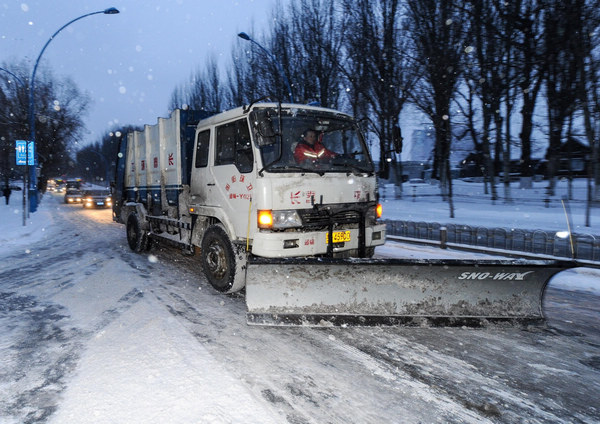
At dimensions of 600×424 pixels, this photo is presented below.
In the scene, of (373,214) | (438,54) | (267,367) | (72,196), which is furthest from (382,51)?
(72,196)

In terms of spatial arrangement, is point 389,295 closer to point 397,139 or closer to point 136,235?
point 397,139

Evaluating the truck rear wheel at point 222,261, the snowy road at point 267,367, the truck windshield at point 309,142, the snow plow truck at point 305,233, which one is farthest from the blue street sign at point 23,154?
the truck windshield at point 309,142

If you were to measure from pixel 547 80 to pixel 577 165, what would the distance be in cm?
2262

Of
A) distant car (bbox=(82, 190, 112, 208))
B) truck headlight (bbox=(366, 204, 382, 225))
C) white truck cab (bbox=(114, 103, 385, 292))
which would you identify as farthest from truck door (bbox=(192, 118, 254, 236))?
distant car (bbox=(82, 190, 112, 208))

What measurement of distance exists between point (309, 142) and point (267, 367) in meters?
2.91

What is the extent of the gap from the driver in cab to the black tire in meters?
4.97

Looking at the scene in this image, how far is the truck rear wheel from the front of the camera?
17.2 feet

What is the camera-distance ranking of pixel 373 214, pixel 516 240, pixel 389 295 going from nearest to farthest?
pixel 389 295 < pixel 373 214 < pixel 516 240

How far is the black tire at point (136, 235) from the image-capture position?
861 centimetres

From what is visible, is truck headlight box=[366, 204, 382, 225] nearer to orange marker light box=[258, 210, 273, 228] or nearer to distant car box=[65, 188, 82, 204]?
orange marker light box=[258, 210, 273, 228]

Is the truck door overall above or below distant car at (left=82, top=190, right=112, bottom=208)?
above

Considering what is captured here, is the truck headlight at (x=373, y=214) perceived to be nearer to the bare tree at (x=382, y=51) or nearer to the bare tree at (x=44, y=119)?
the bare tree at (x=382, y=51)

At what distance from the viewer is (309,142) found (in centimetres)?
524

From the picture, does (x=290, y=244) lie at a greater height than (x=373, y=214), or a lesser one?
lesser
